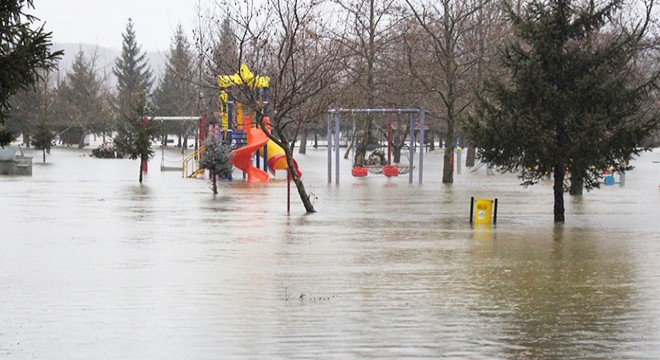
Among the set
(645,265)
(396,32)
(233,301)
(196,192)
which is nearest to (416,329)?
(233,301)

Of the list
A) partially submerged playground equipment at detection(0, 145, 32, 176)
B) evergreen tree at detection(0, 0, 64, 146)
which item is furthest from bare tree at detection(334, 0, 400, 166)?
evergreen tree at detection(0, 0, 64, 146)

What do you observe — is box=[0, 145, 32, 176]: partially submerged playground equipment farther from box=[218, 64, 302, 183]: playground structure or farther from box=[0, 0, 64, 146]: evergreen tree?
box=[0, 0, 64, 146]: evergreen tree

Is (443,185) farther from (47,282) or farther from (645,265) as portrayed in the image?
(47,282)

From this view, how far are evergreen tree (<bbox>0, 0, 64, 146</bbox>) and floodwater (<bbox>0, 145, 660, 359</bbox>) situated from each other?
2.60 meters

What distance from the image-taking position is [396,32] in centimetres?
5784

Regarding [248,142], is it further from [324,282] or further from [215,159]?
[324,282]

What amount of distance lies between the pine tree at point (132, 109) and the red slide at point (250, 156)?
13.1 feet

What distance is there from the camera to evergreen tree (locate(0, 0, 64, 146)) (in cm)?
1154

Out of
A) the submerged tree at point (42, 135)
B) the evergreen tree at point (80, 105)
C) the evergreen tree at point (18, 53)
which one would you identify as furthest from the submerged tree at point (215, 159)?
the evergreen tree at point (80, 105)

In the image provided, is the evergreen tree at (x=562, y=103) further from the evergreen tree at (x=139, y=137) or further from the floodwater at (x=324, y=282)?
the evergreen tree at (x=139, y=137)

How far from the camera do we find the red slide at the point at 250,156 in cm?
4503

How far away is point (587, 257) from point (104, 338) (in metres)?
10.5

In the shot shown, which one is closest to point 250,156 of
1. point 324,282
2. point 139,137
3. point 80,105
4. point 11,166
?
point 139,137

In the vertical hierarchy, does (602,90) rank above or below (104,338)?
above
